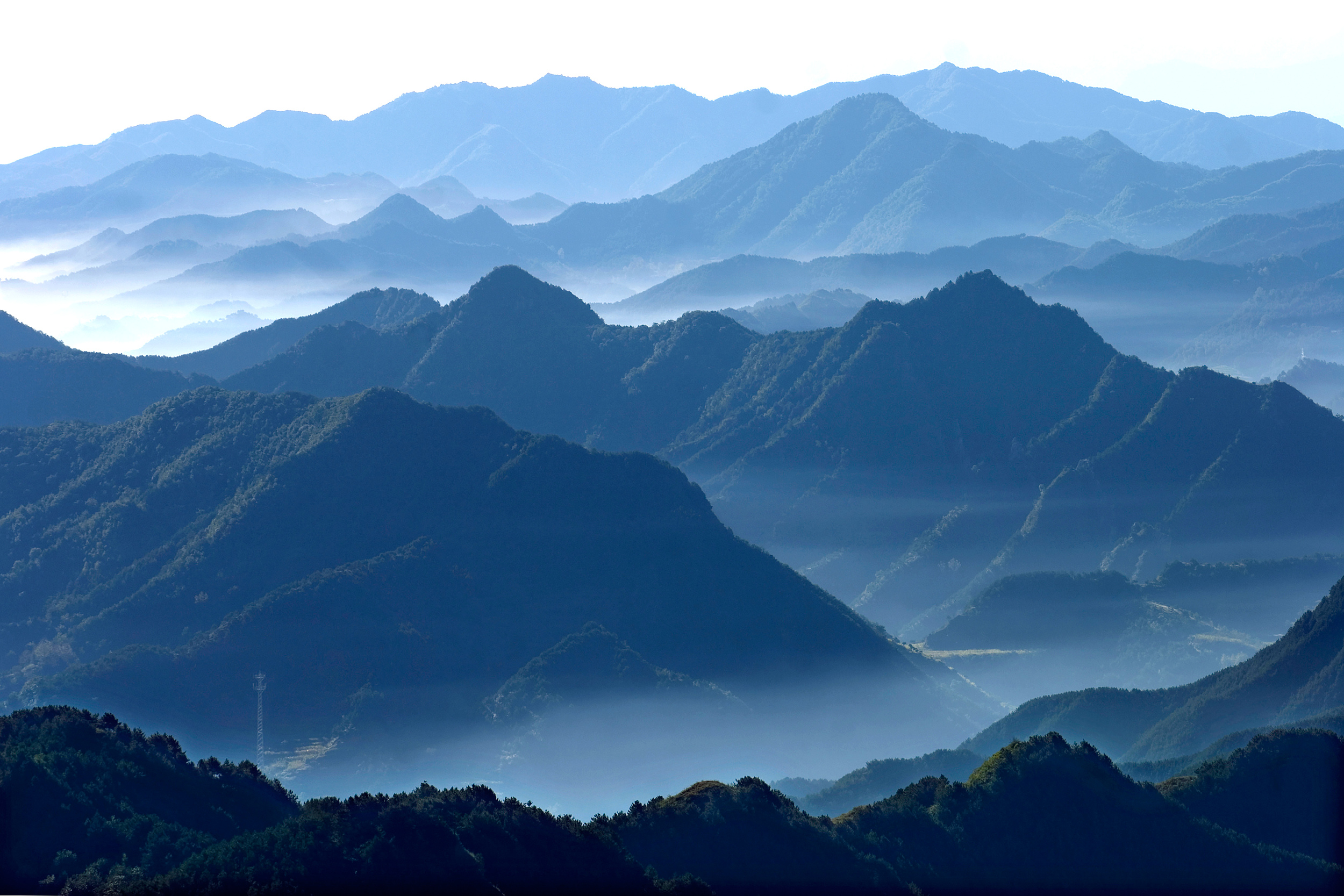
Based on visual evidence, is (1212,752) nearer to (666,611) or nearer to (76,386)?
(666,611)

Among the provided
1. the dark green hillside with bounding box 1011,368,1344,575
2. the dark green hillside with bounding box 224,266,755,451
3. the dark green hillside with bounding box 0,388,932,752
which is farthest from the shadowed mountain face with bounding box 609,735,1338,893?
the dark green hillside with bounding box 224,266,755,451

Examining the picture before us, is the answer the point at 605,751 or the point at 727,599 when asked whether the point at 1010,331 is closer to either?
the point at 727,599

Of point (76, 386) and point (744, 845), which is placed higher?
point (76, 386)

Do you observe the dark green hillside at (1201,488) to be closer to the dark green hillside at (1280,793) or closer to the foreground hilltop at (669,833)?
the dark green hillside at (1280,793)

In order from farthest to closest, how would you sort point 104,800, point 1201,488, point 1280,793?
point 1201,488, point 1280,793, point 104,800

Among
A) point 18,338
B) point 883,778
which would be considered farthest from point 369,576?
point 18,338

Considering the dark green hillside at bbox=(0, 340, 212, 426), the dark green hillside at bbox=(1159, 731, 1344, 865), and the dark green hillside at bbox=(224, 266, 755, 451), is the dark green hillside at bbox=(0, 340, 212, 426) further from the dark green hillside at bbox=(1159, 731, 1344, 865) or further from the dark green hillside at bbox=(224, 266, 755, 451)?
the dark green hillside at bbox=(1159, 731, 1344, 865)
